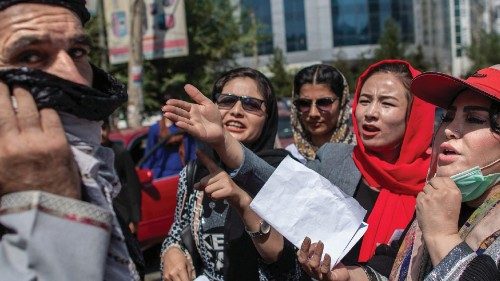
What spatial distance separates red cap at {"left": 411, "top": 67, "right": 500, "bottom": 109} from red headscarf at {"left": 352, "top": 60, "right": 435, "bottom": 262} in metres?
0.59

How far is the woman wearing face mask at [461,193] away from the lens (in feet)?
5.79

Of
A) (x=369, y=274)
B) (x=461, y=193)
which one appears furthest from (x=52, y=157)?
(x=369, y=274)

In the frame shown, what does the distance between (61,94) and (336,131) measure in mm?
2807

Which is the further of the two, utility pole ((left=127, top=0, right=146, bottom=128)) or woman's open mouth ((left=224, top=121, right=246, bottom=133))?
utility pole ((left=127, top=0, right=146, bottom=128))

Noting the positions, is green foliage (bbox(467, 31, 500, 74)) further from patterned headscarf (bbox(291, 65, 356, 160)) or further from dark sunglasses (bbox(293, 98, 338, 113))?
dark sunglasses (bbox(293, 98, 338, 113))

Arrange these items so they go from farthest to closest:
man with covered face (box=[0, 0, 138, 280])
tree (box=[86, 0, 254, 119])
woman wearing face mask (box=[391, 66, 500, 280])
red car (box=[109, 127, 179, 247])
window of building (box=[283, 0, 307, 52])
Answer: window of building (box=[283, 0, 307, 52]), tree (box=[86, 0, 254, 119]), red car (box=[109, 127, 179, 247]), woman wearing face mask (box=[391, 66, 500, 280]), man with covered face (box=[0, 0, 138, 280])

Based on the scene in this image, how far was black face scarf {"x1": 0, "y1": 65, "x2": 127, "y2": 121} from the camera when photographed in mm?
1224

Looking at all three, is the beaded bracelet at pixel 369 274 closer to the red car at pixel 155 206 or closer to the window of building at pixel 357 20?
the red car at pixel 155 206

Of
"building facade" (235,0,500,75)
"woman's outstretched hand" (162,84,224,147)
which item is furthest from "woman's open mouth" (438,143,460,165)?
"building facade" (235,0,500,75)

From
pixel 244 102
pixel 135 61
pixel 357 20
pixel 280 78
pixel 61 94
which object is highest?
pixel 357 20

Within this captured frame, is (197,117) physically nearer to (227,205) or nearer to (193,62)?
(227,205)

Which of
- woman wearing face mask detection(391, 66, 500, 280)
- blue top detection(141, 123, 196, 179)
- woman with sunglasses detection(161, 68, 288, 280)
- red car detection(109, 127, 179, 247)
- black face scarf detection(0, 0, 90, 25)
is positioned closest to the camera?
black face scarf detection(0, 0, 90, 25)

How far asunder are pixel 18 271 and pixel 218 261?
1.49m

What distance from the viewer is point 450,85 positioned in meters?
2.18
